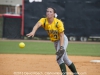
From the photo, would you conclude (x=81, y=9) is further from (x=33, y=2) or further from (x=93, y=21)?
(x=33, y=2)

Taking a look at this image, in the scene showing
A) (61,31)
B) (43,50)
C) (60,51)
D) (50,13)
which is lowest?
(43,50)

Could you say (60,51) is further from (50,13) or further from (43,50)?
(43,50)

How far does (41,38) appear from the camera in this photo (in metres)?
18.7

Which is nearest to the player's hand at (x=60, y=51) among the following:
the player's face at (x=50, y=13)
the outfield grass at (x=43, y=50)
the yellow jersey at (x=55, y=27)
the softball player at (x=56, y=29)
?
the softball player at (x=56, y=29)

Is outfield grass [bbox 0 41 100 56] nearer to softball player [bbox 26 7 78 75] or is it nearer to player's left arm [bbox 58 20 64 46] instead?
softball player [bbox 26 7 78 75]

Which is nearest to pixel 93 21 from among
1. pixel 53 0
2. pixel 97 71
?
pixel 53 0

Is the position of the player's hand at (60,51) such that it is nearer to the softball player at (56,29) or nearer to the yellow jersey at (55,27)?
the softball player at (56,29)

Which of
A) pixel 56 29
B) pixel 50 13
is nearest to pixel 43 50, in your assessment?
pixel 56 29

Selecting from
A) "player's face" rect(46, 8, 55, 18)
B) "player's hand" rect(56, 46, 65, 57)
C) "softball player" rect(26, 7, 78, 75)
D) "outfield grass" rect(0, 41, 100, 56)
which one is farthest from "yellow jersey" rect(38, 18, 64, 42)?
"outfield grass" rect(0, 41, 100, 56)

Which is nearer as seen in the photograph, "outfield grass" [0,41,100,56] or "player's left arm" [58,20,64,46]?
"player's left arm" [58,20,64,46]

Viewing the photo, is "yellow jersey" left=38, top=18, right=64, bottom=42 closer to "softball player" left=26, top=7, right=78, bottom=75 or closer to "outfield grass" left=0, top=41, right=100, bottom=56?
"softball player" left=26, top=7, right=78, bottom=75

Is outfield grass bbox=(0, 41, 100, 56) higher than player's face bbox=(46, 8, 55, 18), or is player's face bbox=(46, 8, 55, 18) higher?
player's face bbox=(46, 8, 55, 18)

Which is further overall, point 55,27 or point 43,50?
point 43,50

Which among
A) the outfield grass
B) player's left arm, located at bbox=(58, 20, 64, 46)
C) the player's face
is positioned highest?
the player's face
